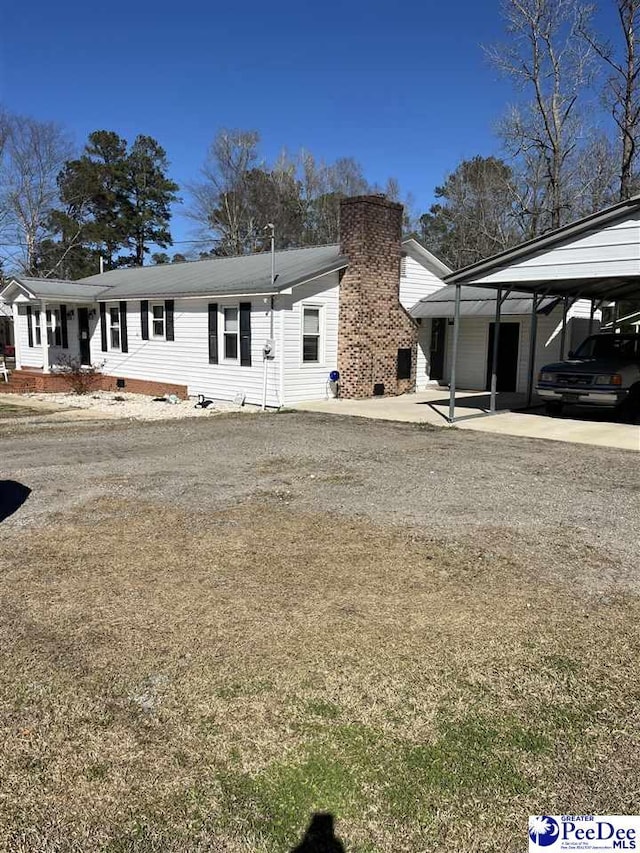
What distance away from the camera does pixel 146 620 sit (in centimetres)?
387

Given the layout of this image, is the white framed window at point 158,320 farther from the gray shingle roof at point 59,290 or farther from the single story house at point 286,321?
the gray shingle roof at point 59,290

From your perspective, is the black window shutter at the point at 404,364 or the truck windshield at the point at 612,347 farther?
the black window shutter at the point at 404,364

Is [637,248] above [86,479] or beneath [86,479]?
above

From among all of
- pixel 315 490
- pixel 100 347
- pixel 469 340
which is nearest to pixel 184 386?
pixel 100 347

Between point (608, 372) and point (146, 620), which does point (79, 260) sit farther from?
point (146, 620)

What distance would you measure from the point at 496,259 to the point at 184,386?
9.55 meters

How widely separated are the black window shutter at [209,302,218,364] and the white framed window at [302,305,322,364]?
2610mm

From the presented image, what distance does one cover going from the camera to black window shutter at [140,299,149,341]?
19.1 metres

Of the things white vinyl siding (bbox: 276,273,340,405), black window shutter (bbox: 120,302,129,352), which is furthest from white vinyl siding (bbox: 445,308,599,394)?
black window shutter (bbox: 120,302,129,352)

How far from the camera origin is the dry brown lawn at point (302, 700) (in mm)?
2381

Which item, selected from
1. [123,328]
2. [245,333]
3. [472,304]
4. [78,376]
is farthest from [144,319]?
[472,304]

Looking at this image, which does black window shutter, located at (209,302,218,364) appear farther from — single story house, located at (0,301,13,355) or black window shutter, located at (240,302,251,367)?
single story house, located at (0,301,13,355)

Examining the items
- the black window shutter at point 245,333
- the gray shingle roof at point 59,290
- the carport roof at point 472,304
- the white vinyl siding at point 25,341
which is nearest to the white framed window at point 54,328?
the white vinyl siding at point 25,341

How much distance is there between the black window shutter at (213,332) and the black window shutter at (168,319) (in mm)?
2013
